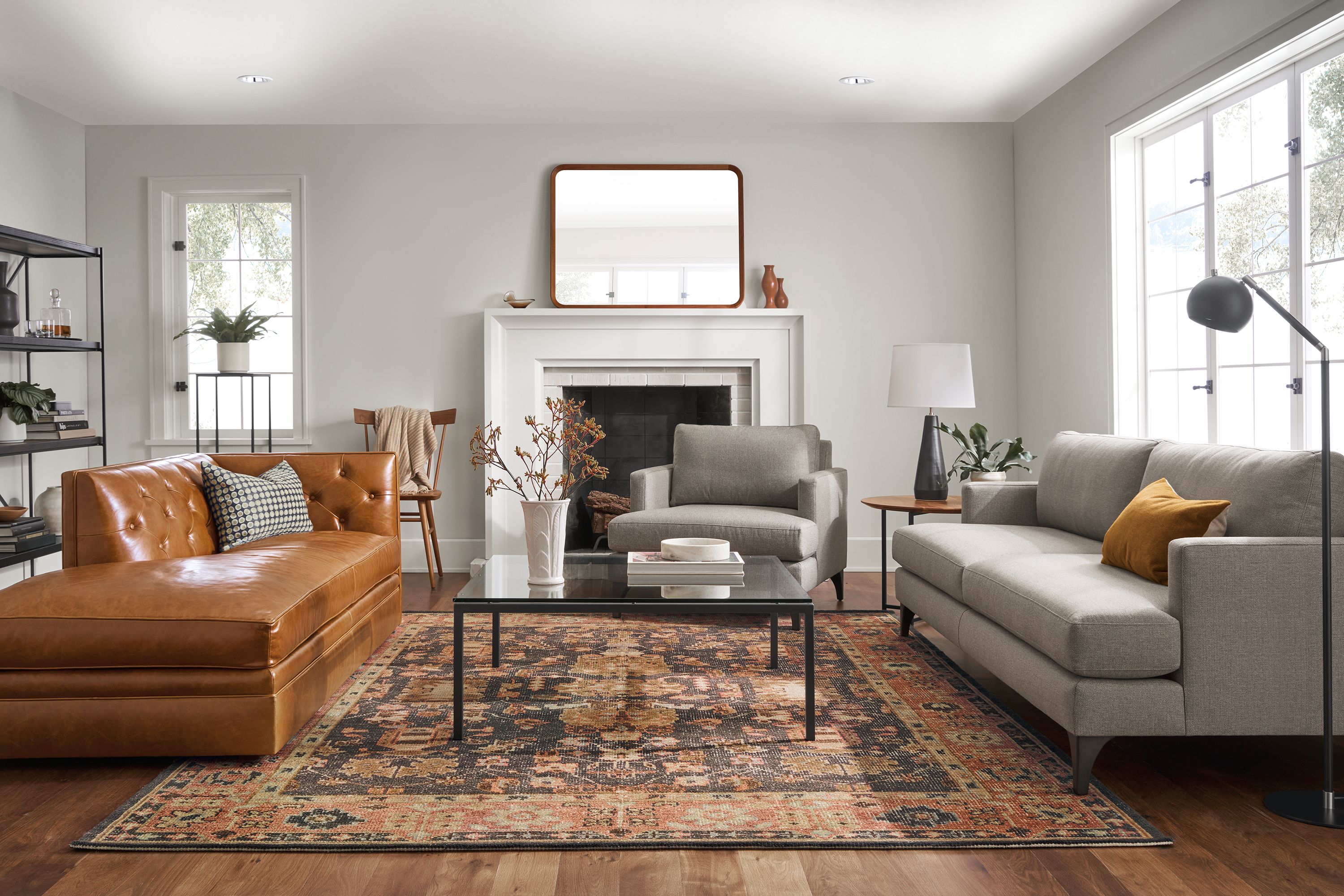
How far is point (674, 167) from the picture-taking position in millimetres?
5477

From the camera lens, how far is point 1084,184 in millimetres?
4715

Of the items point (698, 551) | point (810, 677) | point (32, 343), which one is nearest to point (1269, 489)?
point (810, 677)

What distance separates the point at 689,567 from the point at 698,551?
8 centimetres

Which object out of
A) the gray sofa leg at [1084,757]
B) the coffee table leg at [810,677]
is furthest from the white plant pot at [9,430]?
the gray sofa leg at [1084,757]

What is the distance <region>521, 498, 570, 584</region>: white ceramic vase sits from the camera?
9.41 feet

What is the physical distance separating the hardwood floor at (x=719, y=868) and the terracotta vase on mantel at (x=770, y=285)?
145 inches

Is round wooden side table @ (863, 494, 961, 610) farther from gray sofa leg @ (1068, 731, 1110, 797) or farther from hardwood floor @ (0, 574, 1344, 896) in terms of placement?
hardwood floor @ (0, 574, 1344, 896)

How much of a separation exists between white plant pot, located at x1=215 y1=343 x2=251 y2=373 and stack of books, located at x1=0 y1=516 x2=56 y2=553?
139cm

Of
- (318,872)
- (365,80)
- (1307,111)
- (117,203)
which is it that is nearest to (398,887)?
(318,872)

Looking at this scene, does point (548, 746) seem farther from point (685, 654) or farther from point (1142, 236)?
point (1142, 236)

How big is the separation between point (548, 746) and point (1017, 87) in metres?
4.10

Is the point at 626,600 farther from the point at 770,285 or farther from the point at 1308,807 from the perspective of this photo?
Result: the point at 770,285

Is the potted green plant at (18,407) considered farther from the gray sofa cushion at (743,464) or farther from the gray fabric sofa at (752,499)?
the gray sofa cushion at (743,464)

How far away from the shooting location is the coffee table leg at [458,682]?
2594 millimetres
